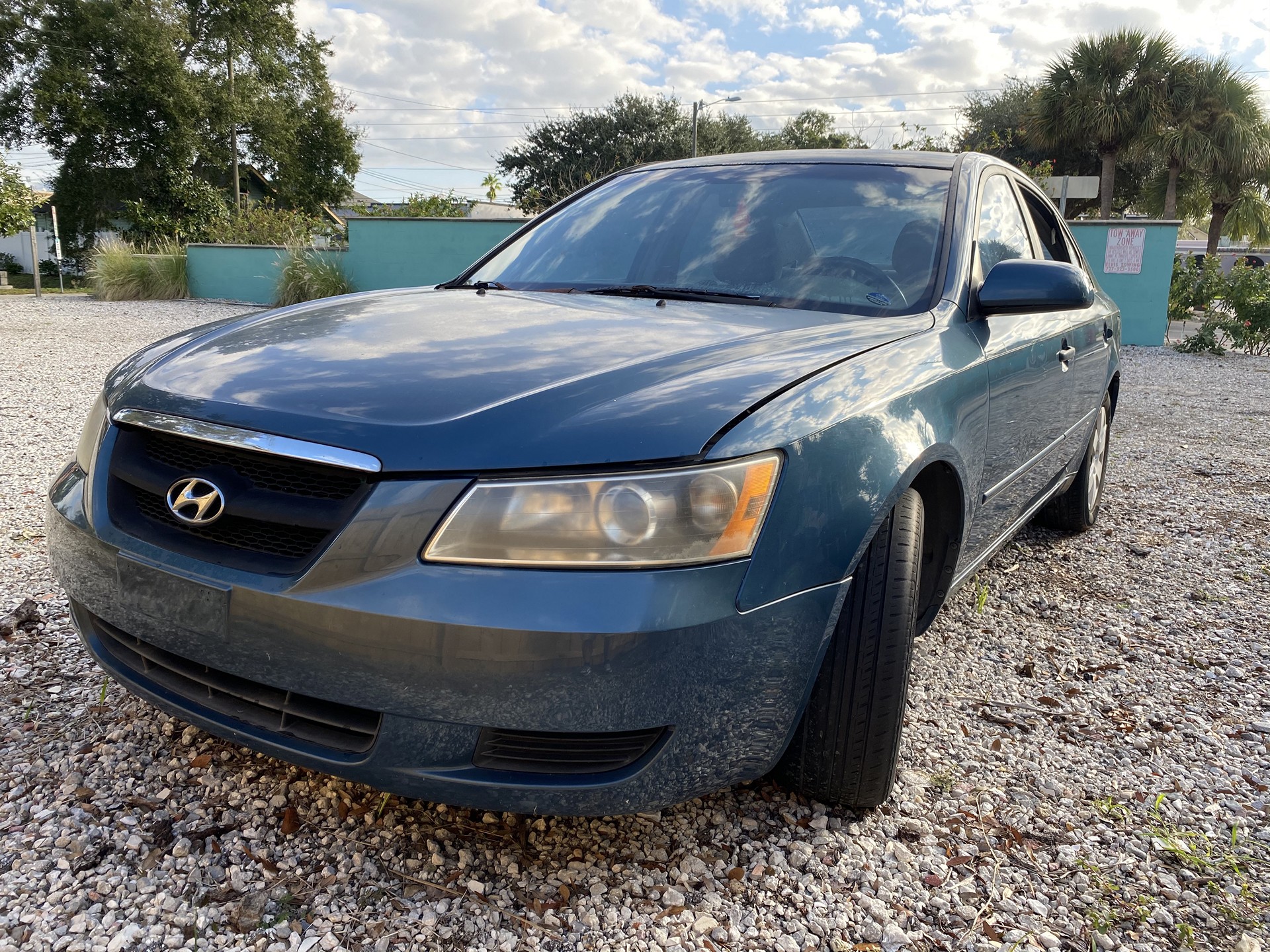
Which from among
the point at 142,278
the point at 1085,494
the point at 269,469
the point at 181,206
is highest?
the point at 181,206

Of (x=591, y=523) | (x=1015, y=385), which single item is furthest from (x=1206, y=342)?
(x=591, y=523)

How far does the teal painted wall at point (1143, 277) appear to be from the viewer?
12922mm

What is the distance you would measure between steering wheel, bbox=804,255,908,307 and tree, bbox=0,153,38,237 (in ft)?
79.7

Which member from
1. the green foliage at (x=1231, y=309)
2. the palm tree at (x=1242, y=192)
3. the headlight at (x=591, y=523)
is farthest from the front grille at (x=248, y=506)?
the palm tree at (x=1242, y=192)

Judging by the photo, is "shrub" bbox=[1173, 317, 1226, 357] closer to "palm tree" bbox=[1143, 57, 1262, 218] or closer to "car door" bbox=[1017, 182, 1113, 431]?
"car door" bbox=[1017, 182, 1113, 431]

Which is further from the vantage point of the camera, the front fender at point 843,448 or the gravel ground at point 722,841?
the gravel ground at point 722,841

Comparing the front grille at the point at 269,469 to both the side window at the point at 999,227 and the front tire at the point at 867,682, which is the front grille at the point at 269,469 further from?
the side window at the point at 999,227

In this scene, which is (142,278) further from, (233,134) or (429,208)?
(233,134)

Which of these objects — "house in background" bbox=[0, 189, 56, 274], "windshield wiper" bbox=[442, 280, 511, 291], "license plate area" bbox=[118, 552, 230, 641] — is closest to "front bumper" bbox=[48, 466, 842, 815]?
"license plate area" bbox=[118, 552, 230, 641]

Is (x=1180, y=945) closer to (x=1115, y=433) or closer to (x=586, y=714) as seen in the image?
(x=586, y=714)

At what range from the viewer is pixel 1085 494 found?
407 cm

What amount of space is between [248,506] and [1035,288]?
6.28 feet

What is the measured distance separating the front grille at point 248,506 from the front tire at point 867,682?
925 mm

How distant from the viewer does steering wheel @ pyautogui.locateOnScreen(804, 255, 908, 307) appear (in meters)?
2.46
